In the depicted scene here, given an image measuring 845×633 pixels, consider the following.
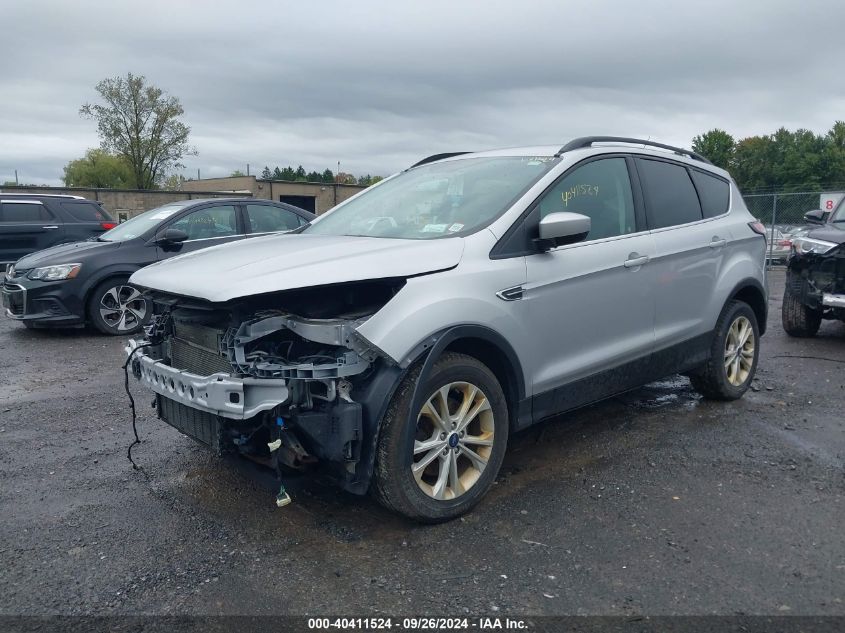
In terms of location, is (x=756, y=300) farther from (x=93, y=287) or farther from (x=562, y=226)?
(x=93, y=287)

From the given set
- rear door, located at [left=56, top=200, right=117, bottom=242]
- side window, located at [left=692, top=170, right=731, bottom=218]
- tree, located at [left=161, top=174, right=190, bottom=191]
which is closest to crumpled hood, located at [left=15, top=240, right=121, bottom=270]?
rear door, located at [left=56, top=200, right=117, bottom=242]

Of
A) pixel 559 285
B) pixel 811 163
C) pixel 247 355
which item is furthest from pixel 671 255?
pixel 811 163

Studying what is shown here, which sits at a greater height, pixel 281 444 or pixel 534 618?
pixel 281 444

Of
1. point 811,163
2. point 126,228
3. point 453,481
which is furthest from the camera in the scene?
point 811,163

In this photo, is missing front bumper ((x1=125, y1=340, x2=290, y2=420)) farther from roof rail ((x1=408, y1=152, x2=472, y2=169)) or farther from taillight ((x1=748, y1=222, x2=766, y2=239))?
taillight ((x1=748, y1=222, x2=766, y2=239))

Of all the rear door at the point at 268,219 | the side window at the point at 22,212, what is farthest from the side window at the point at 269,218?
the side window at the point at 22,212

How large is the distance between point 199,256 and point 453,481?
5.95 feet

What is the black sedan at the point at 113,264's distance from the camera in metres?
8.37

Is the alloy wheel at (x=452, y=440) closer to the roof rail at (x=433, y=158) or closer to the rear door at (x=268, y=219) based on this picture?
the roof rail at (x=433, y=158)

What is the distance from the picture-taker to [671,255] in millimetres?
4723

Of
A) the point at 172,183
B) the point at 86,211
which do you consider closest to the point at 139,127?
the point at 172,183

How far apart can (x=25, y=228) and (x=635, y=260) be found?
10990mm

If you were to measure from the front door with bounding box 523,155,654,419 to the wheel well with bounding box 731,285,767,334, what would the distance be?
1415mm

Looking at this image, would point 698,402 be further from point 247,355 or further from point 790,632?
point 247,355
